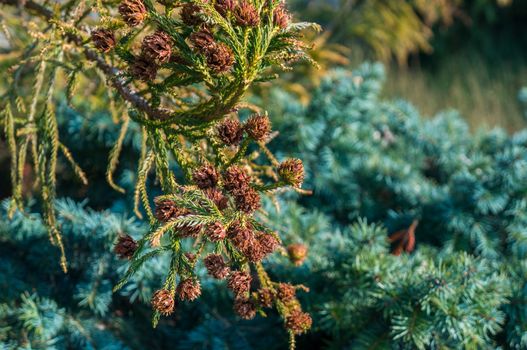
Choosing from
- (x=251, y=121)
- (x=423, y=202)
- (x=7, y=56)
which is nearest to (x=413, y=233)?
(x=423, y=202)

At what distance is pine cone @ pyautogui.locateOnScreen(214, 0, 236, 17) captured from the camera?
0.87 m

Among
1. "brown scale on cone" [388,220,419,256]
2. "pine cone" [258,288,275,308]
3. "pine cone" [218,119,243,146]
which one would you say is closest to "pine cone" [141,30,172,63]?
"pine cone" [218,119,243,146]

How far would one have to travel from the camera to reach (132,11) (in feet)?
2.90

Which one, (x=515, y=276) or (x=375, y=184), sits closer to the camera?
(x=515, y=276)

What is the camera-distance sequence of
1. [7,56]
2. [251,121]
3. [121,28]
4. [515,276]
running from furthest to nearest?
[7,56]
[515,276]
[121,28]
[251,121]

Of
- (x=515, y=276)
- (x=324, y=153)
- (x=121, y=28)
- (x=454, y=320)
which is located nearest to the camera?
(x=121, y=28)

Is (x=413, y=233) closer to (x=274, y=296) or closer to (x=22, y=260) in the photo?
(x=274, y=296)

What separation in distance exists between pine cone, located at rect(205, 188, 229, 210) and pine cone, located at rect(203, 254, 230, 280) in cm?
7

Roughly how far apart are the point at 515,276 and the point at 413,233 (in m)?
0.31

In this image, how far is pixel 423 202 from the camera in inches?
68.3

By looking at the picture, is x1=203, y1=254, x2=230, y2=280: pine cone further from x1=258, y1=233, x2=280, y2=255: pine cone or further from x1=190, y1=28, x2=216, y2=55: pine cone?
x1=190, y1=28, x2=216, y2=55: pine cone

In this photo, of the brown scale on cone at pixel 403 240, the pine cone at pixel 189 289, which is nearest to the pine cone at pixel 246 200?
the pine cone at pixel 189 289

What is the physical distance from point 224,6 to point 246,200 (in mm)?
274

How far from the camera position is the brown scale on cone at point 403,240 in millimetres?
1574
